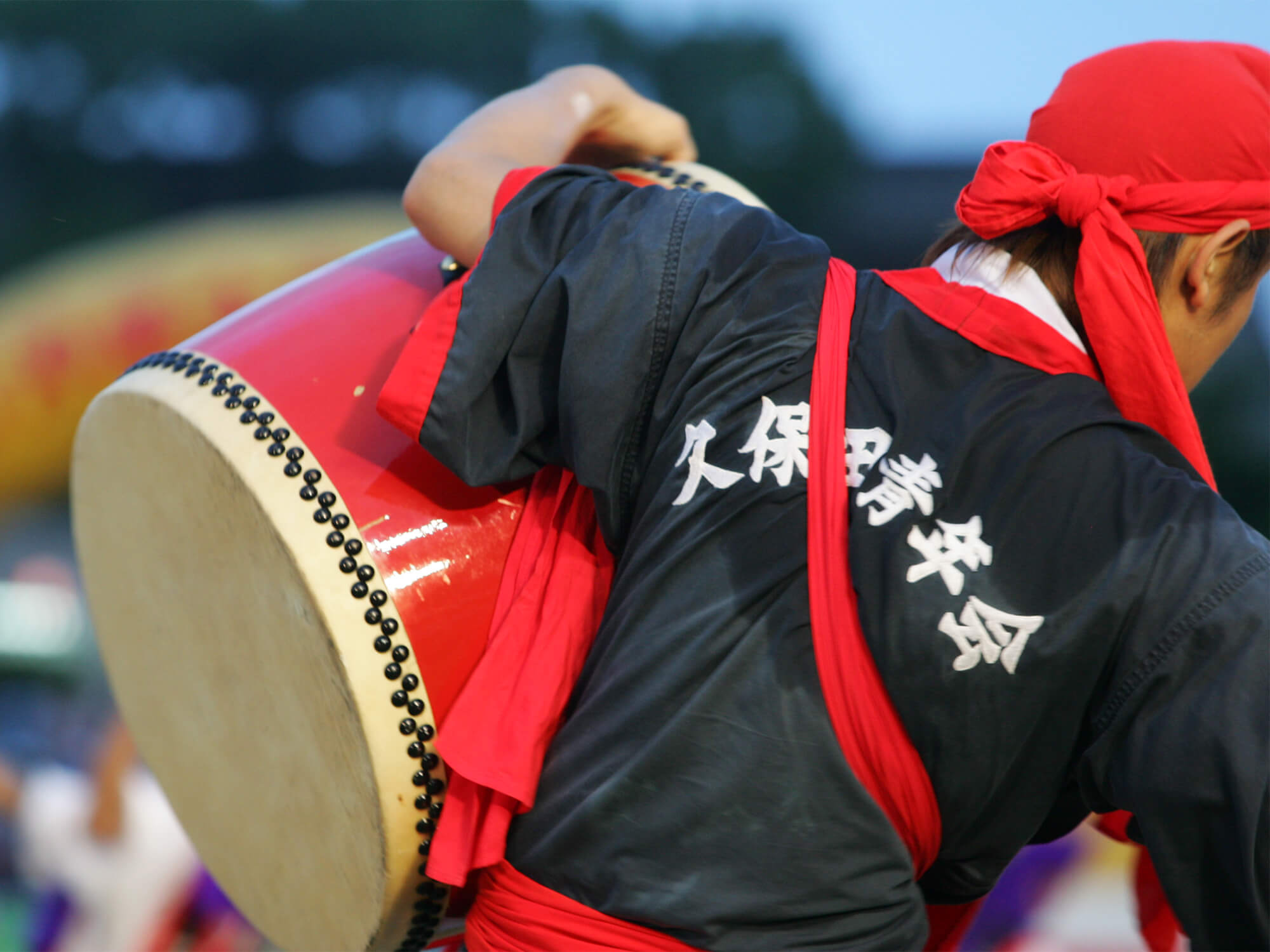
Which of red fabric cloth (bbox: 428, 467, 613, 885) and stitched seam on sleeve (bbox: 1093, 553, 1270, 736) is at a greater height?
stitched seam on sleeve (bbox: 1093, 553, 1270, 736)

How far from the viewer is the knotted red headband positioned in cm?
89

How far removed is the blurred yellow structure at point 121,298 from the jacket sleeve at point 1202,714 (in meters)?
5.59

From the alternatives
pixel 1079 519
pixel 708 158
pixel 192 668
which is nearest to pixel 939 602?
pixel 1079 519

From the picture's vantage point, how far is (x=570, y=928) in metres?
0.94

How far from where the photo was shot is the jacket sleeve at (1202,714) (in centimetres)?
78

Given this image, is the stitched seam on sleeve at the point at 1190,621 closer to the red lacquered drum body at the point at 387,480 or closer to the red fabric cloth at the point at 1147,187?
the red fabric cloth at the point at 1147,187

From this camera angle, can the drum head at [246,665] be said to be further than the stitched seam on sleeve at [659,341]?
Yes

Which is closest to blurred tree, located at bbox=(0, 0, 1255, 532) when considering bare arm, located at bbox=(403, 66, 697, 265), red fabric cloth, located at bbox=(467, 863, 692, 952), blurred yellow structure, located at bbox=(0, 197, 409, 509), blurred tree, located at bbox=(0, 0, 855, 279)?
blurred tree, located at bbox=(0, 0, 855, 279)

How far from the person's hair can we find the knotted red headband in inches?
0.5

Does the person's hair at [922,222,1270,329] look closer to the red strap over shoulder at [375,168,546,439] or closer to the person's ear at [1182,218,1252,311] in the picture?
the person's ear at [1182,218,1252,311]

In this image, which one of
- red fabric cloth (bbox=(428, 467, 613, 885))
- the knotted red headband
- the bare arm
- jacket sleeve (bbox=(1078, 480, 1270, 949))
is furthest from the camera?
the bare arm

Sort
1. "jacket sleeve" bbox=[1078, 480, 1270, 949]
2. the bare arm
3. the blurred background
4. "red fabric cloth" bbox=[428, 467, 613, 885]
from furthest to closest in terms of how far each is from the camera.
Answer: the blurred background, the bare arm, "red fabric cloth" bbox=[428, 467, 613, 885], "jacket sleeve" bbox=[1078, 480, 1270, 949]

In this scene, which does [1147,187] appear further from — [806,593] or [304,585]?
[304,585]

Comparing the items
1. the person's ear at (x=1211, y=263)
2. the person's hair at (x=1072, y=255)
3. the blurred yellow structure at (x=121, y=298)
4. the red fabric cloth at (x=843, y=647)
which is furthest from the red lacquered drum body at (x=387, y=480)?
the blurred yellow structure at (x=121, y=298)
